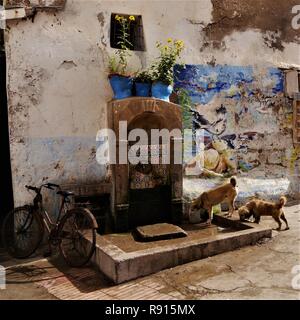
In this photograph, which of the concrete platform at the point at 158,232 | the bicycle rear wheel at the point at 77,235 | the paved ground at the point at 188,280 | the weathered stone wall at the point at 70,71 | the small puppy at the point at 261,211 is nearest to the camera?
the paved ground at the point at 188,280

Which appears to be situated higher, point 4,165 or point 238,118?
point 238,118

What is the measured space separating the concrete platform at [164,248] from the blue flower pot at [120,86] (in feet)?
8.24

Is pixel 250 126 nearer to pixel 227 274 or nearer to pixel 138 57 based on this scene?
pixel 138 57

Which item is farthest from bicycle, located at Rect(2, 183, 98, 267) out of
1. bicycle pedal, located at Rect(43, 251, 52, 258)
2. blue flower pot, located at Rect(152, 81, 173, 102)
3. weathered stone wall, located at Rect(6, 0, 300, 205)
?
blue flower pot, located at Rect(152, 81, 173, 102)

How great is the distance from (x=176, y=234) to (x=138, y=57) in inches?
146

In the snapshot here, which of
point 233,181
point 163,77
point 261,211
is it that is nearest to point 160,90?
point 163,77

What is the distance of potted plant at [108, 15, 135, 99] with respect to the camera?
7363mm

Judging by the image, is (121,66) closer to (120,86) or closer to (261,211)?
(120,86)

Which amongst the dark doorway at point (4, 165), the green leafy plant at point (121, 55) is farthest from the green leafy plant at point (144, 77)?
the dark doorway at point (4, 165)

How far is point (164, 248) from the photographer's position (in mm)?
6023

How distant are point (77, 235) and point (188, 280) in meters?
1.93

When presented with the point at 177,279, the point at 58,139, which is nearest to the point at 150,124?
the point at 58,139

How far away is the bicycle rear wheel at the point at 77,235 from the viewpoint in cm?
629

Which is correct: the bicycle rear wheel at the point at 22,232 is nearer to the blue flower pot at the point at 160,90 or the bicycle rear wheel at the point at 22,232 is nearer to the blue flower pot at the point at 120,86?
the blue flower pot at the point at 120,86
